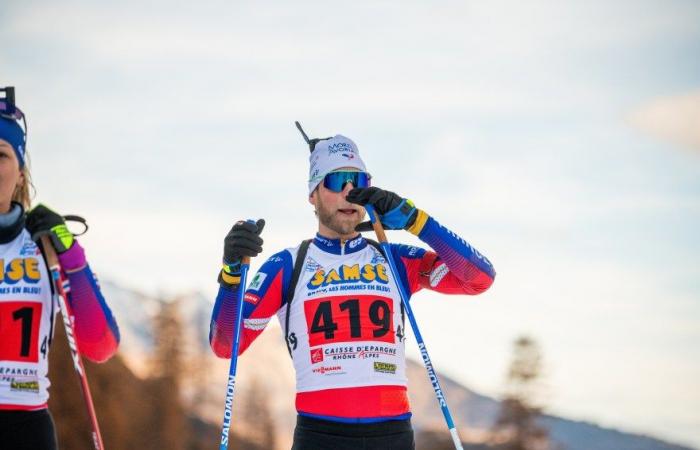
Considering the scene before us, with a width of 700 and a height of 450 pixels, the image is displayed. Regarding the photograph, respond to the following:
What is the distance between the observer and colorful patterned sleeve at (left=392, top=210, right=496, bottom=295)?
5.57 meters

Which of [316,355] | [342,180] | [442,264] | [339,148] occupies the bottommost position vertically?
[316,355]

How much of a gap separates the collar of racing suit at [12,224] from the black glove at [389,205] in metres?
2.21

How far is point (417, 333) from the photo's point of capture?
17.8ft

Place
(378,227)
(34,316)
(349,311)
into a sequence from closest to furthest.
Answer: (34,316)
(349,311)
(378,227)

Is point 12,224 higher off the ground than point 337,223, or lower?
lower

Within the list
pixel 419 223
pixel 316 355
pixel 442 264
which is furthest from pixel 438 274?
pixel 316 355

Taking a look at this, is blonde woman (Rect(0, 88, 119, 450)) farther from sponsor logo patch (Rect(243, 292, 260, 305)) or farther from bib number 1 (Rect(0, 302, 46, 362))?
sponsor logo patch (Rect(243, 292, 260, 305))

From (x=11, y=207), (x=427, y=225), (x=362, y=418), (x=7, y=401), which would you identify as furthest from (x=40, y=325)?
(x=427, y=225)

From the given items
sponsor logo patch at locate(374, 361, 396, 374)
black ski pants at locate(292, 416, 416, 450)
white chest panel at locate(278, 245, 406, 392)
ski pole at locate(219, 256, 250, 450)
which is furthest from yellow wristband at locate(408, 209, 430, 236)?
black ski pants at locate(292, 416, 416, 450)

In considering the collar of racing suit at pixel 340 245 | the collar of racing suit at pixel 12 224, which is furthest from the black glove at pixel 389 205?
the collar of racing suit at pixel 12 224

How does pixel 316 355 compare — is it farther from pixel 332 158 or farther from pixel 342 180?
pixel 332 158

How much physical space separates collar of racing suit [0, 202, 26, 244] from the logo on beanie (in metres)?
2.34

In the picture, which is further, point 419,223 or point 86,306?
point 419,223

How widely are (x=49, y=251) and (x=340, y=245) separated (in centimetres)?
209
